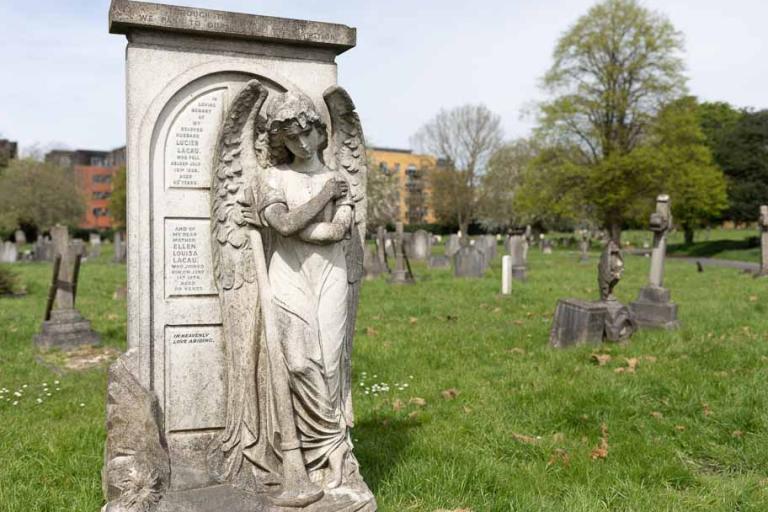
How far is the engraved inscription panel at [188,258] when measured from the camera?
3.72 metres

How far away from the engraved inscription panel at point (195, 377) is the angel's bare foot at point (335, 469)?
78cm

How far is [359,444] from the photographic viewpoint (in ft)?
16.7

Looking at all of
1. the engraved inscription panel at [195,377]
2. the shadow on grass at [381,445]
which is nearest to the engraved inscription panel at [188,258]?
the engraved inscription panel at [195,377]

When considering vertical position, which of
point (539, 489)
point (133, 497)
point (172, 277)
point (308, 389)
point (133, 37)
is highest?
point (133, 37)

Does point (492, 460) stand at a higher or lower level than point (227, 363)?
lower

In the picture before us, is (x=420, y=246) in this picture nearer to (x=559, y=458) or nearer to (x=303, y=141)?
(x=559, y=458)

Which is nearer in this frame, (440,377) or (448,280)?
(440,377)

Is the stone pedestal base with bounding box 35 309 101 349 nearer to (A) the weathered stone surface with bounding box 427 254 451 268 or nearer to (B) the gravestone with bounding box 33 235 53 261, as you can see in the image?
(A) the weathered stone surface with bounding box 427 254 451 268

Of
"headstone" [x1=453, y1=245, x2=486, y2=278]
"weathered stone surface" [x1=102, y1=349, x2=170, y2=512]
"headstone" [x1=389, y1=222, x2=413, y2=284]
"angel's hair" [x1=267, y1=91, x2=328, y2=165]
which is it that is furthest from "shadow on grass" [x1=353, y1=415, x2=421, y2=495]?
"headstone" [x1=453, y1=245, x2=486, y2=278]

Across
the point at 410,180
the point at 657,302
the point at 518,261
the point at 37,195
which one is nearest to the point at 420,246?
the point at 518,261

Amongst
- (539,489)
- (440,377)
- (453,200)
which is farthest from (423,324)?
(453,200)

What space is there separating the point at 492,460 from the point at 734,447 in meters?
2.01

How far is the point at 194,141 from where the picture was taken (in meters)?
3.72

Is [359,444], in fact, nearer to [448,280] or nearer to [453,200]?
[448,280]
